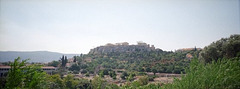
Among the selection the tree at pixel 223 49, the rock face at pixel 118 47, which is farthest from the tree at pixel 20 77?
the rock face at pixel 118 47

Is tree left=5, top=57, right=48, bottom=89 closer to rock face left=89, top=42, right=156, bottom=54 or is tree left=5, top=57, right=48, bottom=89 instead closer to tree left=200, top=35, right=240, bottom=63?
tree left=200, top=35, right=240, bottom=63

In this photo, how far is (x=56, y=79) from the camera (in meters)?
19.8

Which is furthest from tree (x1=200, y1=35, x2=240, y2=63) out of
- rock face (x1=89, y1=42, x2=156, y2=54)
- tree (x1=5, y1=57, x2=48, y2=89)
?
rock face (x1=89, y1=42, x2=156, y2=54)

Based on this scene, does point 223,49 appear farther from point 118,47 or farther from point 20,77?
point 118,47

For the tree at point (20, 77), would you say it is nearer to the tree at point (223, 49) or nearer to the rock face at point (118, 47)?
the tree at point (223, 49)

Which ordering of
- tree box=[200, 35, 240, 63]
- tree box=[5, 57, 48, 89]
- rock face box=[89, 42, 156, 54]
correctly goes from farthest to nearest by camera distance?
1. rock face box=[89, 42, 156, 54]
2. tree box=[200, 35, 240, 63]
3. tree box=[5, 57, 48, 89]

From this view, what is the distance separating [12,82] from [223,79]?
6.80 metres

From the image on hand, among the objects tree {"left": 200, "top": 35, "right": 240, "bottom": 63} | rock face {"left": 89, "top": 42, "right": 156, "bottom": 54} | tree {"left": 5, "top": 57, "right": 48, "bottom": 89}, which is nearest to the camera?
tree {"left": 5, "top": 57, "right": 48, "bottom": 89}

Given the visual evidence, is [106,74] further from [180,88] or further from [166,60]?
[180,88]

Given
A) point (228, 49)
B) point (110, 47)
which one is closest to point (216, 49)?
point (228, 49)

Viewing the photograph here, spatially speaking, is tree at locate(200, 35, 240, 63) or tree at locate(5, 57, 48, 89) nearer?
tree at locate(5, 57, 48, 89)

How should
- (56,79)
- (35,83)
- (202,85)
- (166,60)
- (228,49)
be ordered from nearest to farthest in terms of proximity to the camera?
(35,83) → (202,85) → (228,49) → (56,79) → (166,60)

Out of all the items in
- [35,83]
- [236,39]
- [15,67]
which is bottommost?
[35,83]

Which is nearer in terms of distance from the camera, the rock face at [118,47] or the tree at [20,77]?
the tree at [20,77]
